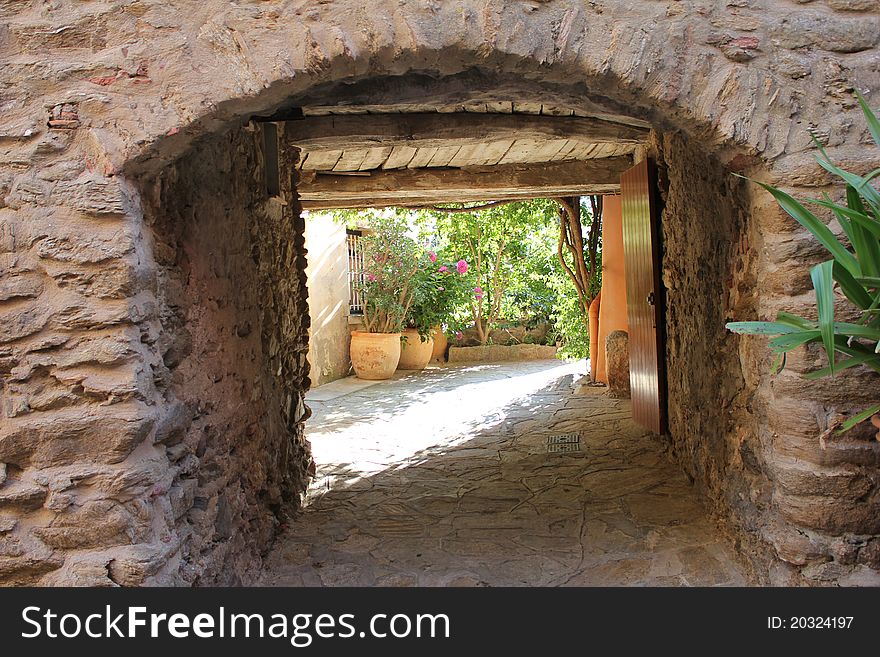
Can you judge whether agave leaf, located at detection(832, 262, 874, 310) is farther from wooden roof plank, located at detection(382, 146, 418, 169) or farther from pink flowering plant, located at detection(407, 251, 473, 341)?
pink flowering plant, located at detection(407, 251, 473, 341)

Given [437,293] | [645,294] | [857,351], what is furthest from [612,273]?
[857,351]

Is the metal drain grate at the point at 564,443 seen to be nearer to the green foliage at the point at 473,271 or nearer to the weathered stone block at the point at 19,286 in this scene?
the weathered stone block at the point at 19,286

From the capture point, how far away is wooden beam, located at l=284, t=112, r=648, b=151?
4.16m

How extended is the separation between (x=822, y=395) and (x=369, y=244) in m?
8.23

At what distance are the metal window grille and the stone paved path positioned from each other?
4130mm

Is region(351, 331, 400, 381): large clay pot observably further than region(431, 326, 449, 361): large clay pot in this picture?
No

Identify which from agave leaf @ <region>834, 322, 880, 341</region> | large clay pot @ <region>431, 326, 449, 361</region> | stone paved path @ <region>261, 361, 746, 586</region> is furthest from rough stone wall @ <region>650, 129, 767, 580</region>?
large clay pot @ <region>431, 326, 449, 361</region>

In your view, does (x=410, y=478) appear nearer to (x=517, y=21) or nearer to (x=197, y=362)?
(x=197, y=362)

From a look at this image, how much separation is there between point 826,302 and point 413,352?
28.2 ft

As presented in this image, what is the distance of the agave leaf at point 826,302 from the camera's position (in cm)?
173

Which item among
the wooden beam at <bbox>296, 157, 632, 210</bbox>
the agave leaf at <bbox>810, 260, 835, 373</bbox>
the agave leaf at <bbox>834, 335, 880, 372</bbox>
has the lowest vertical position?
the agave leaf at <bbox>834, 335, 880, 372</bbox>

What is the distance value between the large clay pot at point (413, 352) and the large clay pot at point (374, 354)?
2.62 ft

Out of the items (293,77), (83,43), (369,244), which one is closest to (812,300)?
(293,77)

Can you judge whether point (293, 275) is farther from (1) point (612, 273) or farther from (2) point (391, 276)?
(2) point (391, 276)
